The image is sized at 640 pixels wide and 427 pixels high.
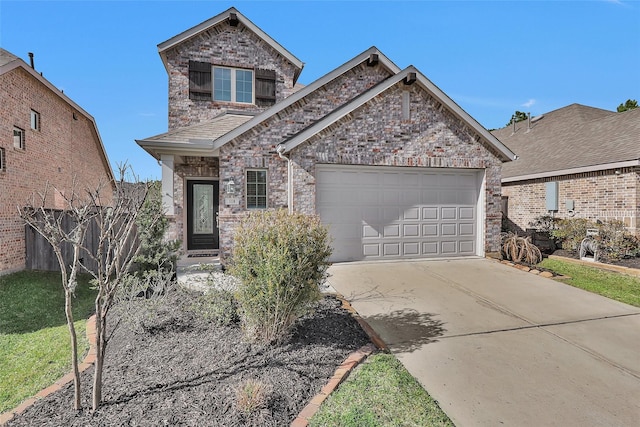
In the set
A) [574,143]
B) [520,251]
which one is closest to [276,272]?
[520,251]

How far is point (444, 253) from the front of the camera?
30.6 ft

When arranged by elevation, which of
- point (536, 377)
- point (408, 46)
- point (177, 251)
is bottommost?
Result: point (536, 377)

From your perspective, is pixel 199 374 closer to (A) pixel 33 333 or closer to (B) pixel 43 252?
(A) pixel 33 333

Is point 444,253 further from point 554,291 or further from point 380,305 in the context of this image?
point 380,305

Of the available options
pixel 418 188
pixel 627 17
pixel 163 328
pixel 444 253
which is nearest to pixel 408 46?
pixel 418 188

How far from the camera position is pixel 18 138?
9.57 meters

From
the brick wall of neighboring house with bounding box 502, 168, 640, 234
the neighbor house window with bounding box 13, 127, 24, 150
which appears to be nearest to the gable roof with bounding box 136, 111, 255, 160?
the neighbor house window with bounding box 13, 127, 24, 150

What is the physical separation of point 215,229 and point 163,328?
232 inches

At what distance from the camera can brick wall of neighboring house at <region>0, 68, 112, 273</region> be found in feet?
28.3

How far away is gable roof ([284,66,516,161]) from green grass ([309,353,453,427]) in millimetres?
5904

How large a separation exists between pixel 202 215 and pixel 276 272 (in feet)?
23.3

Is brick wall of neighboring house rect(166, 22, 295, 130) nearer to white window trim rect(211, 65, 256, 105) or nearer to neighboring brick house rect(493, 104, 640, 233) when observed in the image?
white window trim rect(211, 65, 256, 105)

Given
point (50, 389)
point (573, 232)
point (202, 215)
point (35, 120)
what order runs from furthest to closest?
point (35, 120), point (573, 232), point (202, 215), point (50, 389)

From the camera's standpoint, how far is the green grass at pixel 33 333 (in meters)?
3.46
